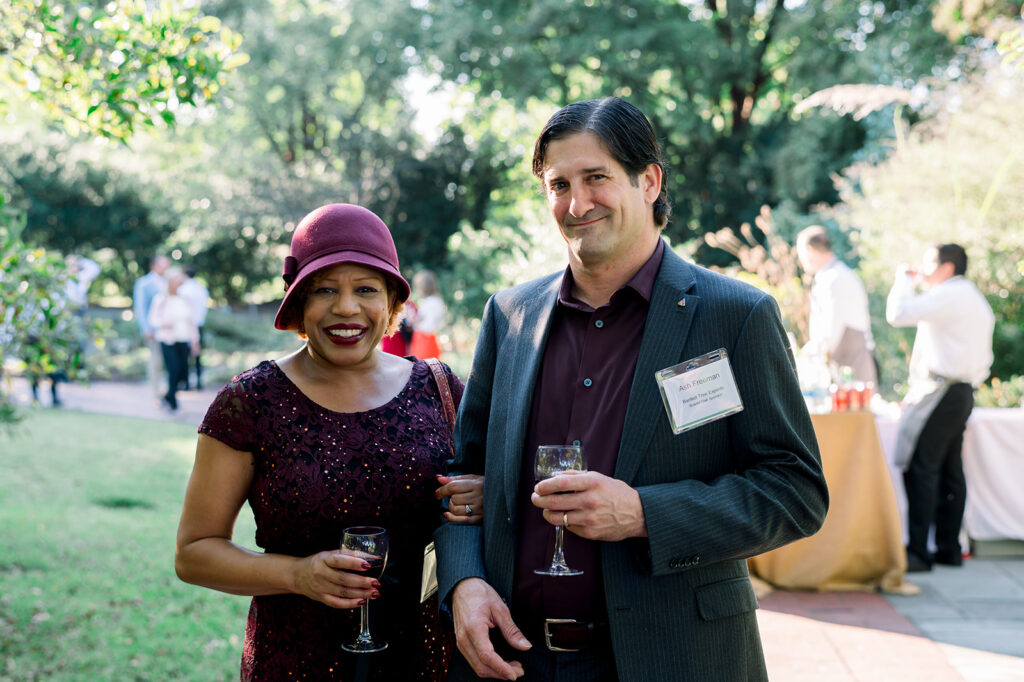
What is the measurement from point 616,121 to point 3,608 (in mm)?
4836

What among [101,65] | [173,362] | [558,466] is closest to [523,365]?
[558,466]

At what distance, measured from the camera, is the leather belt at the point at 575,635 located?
1.90 meters

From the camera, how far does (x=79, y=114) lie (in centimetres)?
384

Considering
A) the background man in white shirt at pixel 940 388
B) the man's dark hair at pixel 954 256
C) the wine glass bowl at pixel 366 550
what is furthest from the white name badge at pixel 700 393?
the man's dark hair at pixel 954 256

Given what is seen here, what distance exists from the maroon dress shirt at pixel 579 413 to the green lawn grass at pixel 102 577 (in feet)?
9.90

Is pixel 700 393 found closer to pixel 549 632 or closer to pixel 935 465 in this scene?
pixel 549 632

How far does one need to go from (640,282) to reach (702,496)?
0.50 metres

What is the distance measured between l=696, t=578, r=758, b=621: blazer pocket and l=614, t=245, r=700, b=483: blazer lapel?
11.6 inches

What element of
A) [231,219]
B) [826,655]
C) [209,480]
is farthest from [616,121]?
[231,219]

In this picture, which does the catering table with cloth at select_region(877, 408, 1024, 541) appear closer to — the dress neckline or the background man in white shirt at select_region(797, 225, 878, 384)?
the background man in white shirt at select_region(797, 225, 878, 384)

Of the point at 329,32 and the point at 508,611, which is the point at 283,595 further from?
the point at 329,32

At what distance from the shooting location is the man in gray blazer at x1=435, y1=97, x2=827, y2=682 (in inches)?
71.8

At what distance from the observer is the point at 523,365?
2.12 m

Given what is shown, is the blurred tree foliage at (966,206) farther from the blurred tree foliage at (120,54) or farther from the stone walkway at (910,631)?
the blurred tree foliage at (120,54)
